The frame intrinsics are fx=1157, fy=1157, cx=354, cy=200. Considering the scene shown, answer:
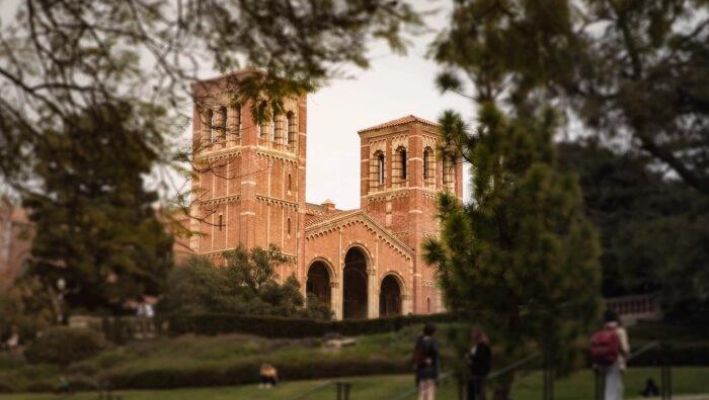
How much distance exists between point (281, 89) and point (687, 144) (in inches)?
211

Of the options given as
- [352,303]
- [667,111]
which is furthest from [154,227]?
[352,303]

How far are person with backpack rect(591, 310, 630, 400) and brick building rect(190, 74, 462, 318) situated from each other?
4655cm

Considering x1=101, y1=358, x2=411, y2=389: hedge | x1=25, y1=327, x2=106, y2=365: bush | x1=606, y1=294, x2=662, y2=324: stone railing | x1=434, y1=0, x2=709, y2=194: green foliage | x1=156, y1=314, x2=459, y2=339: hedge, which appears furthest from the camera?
x1=156, y1=314, x2=459, y2=339: hedge

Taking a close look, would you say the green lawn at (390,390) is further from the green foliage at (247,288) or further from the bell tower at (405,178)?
the bell tower at (405,178)

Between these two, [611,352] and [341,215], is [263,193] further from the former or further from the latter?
[611,352]

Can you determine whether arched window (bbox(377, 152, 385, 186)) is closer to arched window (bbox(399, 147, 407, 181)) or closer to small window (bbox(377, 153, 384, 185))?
small window (bbox(377, 153, 384, 185))

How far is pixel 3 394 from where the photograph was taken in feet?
64.6

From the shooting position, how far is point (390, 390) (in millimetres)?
19953

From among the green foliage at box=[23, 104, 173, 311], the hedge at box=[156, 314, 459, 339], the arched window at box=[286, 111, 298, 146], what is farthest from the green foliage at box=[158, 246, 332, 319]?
the green foliage at box=[23, 104, 173, 311]

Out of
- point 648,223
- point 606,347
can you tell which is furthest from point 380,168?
point 606,347

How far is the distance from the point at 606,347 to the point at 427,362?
2.71 meters

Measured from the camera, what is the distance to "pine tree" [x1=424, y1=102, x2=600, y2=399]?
1394cm

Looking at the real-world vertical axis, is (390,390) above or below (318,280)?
below

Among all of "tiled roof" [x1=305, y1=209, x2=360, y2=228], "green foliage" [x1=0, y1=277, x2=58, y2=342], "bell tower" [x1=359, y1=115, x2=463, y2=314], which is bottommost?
"green foliage" [x1=0, y1=277, x2=58, y2=342]
